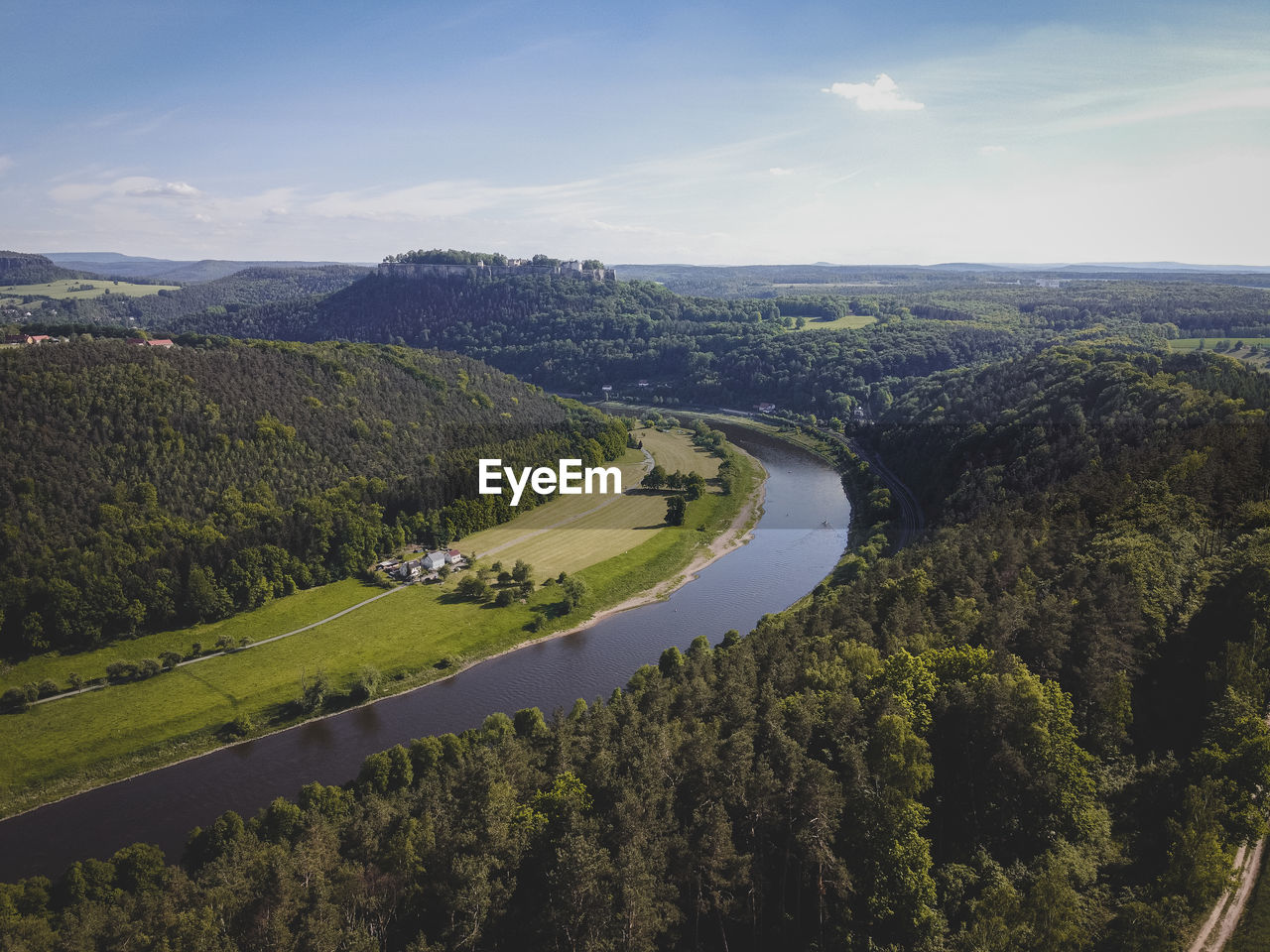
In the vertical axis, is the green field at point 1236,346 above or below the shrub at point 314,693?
above

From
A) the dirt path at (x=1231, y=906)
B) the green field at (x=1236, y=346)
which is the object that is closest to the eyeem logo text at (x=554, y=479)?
the dirt path at (x=1231, y=906)

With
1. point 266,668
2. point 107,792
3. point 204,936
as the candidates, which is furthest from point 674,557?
point 204,936

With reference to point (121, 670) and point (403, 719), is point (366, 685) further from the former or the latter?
point (121, 670)

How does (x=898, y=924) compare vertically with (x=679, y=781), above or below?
below

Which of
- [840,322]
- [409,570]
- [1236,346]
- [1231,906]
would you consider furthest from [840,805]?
[840,322]

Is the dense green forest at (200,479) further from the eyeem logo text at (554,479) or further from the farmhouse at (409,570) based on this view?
the farmhouse at (409,570)

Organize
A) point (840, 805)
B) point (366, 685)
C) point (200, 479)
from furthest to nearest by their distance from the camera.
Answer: point (200, 479), point (366, 685), point (840, 805)

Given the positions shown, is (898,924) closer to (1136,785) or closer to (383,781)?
(1136,785)
